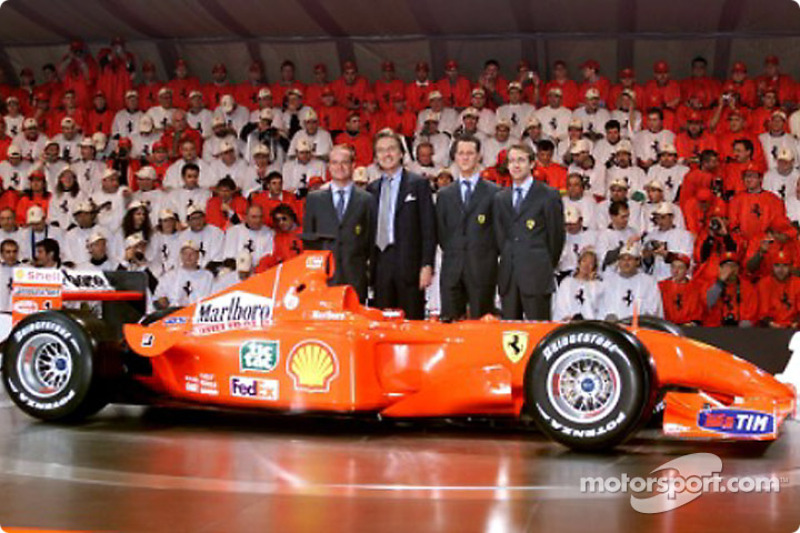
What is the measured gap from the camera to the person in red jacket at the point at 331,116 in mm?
18016

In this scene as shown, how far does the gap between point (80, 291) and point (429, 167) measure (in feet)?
26.0

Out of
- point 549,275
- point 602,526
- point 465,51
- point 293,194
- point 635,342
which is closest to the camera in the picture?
point 602,526

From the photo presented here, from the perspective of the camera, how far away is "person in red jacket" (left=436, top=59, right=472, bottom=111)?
18156mm

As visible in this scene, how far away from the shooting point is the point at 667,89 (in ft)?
56.6

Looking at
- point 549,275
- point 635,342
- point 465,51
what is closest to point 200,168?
point 465,51

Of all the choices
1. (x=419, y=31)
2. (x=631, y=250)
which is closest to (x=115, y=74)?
(x=419, y=31)

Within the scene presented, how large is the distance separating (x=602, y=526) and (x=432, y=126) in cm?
1231

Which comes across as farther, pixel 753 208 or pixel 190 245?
pixel 190 245

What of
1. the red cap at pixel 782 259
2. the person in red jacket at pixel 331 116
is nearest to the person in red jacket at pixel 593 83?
the person in red jacket at pixel 331 116

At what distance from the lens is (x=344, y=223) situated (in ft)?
31.3

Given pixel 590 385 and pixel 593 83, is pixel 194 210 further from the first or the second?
pixel 590 385

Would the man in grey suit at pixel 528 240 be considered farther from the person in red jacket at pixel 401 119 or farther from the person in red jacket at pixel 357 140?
the person in red jacket at pixel 401 119

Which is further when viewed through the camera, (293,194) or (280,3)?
(280,3)

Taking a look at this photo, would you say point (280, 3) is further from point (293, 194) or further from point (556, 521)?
point (556, 521)
